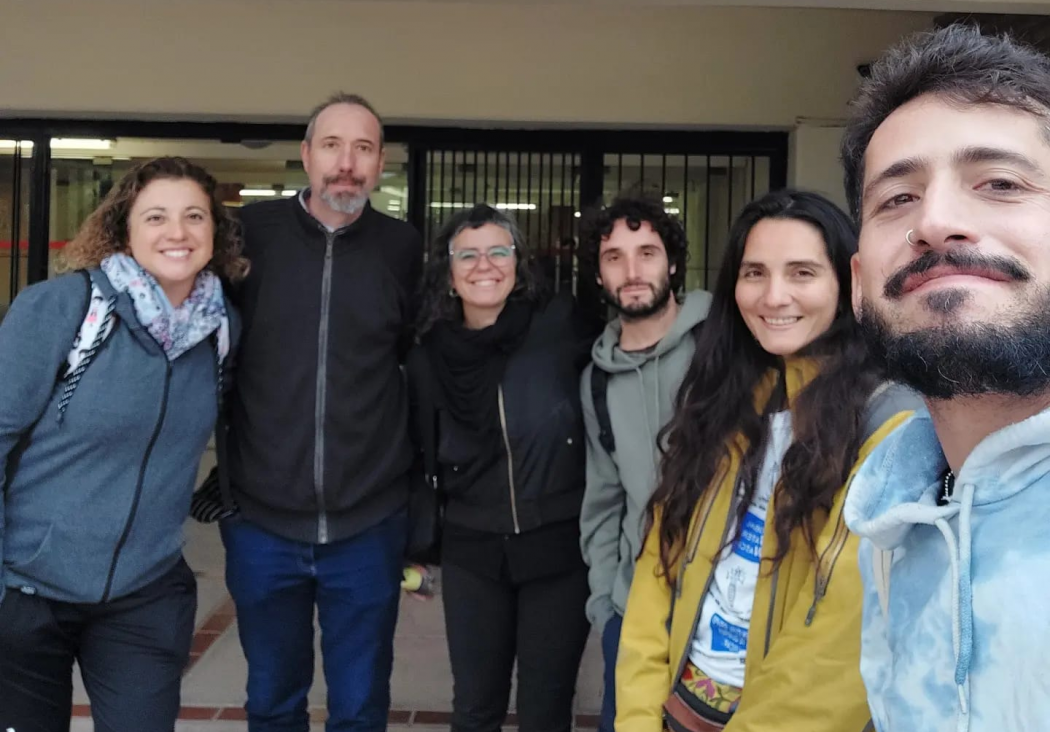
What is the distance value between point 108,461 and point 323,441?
62 centimetres

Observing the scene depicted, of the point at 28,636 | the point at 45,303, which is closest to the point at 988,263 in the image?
the point at 45,303

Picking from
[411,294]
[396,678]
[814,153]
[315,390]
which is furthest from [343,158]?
[814,153]

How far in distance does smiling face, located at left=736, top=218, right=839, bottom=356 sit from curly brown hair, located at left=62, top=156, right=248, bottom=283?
1.50 meters

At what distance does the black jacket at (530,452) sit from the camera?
2.59m

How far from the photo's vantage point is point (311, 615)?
284cm

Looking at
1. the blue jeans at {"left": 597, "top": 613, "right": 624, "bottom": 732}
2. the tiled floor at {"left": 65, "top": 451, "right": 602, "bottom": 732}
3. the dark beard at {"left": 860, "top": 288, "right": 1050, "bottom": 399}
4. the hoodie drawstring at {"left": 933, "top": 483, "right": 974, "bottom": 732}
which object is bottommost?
the tiled floor at {"left": 65, "top": 451, "right": 602, "bottom": 732}

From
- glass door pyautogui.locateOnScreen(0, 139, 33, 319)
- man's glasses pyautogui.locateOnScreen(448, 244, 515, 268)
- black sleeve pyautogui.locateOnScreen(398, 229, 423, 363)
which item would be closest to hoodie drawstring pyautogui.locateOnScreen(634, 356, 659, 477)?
man's glasses pyautogui.locateOnScreen(448, 244, 515, 268)

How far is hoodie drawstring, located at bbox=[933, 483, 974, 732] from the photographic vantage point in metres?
0.99

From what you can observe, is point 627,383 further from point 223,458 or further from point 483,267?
point 223,458

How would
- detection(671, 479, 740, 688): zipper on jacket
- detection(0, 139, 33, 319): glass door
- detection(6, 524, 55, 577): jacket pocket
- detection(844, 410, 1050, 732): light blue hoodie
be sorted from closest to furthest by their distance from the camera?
detection(844, 410, 1050, 732): light blue hoodie
detection(671, 479, 740, 688): zipper on jacket
detection(6, 524, 55, 577): jacket pocket
detection(0, 139, 33, 319): glass door

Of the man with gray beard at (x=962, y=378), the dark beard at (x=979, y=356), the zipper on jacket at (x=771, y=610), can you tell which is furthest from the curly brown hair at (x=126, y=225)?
the dark beard at (x=979, y=356)

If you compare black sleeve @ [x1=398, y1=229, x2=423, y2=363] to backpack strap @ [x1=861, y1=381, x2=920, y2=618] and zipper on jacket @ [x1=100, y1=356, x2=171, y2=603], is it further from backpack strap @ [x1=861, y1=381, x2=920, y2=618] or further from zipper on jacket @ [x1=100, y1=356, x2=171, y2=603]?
backpack strap @ [x1=861, y1=381, x2=920, y2=618]

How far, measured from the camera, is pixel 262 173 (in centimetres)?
570

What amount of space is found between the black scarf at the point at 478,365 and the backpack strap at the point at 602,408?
29 cm
